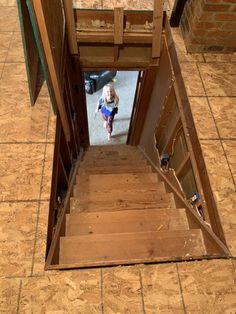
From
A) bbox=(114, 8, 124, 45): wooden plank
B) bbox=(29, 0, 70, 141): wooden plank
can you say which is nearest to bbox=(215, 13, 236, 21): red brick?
bbox=(114, 8, 124, 45): wooden plank

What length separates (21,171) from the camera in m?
1.98

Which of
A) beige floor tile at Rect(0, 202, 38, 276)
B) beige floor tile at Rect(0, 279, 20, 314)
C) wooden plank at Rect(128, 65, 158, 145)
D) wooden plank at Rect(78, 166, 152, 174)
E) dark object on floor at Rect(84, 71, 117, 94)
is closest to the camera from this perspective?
beige floor tile at Rect(0, 279, 20, 314)

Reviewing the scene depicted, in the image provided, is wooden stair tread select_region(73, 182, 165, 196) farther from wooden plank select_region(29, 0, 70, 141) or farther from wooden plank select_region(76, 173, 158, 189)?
wooden plank select_region(29, 0, 70, 141)

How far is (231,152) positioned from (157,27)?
68.7 inches

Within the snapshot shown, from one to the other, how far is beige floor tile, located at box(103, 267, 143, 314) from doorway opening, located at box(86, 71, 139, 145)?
140 inches

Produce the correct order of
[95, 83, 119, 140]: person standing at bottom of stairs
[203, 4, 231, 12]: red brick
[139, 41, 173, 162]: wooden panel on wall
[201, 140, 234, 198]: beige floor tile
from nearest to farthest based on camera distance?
[201, 140, 234, 198]: beige floor tile, [203, 4, 231, 12]: red brick, [139, 41, 173, 162]: wooden panel on wall, [95, 83, 119, 140]: person standing at bottom of stairs

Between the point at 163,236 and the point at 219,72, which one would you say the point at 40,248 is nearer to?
the point at 163,236

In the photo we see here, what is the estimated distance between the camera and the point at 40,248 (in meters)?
1.66

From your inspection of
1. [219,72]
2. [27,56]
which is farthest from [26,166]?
[219,72]

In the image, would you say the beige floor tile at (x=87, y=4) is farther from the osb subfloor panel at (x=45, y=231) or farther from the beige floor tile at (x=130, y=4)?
the osb subfloor panel at (x=45, y=231)

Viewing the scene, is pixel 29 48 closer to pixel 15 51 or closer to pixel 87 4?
pixel 15 51

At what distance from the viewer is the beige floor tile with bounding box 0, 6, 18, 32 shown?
2889mm

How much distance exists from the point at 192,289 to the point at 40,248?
1.00 m

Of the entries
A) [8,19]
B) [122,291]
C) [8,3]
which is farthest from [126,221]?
[8,3]
